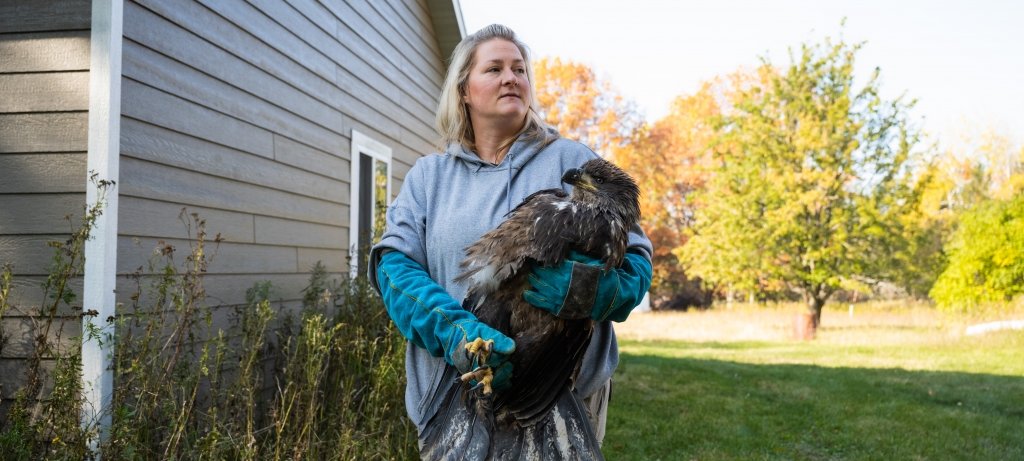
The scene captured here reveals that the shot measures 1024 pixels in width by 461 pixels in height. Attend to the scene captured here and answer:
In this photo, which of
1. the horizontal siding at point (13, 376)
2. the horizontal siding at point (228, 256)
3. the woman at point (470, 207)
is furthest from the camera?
the horizontal siding at point (228, 256)

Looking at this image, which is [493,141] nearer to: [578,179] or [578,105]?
[578,179]

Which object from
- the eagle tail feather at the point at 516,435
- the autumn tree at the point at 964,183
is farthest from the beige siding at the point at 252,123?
the autumn tree at the point at 964,183

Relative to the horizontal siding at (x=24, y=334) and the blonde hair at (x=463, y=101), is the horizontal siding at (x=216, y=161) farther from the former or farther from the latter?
the blonde hair at (x=463, y=101)

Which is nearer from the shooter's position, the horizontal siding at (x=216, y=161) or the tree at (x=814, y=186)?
the horizontal siding at (x=216, y=161)

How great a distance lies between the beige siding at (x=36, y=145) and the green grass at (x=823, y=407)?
4.26m

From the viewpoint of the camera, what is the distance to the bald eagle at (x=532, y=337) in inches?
67.3

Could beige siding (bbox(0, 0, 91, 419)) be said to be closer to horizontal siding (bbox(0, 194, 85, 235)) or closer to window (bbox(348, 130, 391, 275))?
horizontal siding (bbox(0, 194, 85, 235))

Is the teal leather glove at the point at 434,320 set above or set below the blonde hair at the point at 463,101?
below

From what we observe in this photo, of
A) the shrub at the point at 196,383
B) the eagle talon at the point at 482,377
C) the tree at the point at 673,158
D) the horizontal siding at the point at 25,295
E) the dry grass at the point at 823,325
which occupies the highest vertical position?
the tree at the point at 673,158

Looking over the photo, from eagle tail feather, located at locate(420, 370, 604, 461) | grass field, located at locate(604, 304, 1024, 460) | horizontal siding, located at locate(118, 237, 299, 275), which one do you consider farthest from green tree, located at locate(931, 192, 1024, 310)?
eagle tail feather, located at locate(420, 370, 604, 461)

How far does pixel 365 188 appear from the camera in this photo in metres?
7.66

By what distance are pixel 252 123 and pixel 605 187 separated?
163 inches

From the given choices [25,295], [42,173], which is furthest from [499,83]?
[25,295]

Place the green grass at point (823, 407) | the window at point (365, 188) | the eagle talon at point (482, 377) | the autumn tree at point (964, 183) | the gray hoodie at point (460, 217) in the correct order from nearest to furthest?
the eagle talon at point (482, 377) < the gray hoodie at point (460, 217) < the green grass at point (823, 407) < the window at point (365, 188) < the autumn tree at point (964, 183)
